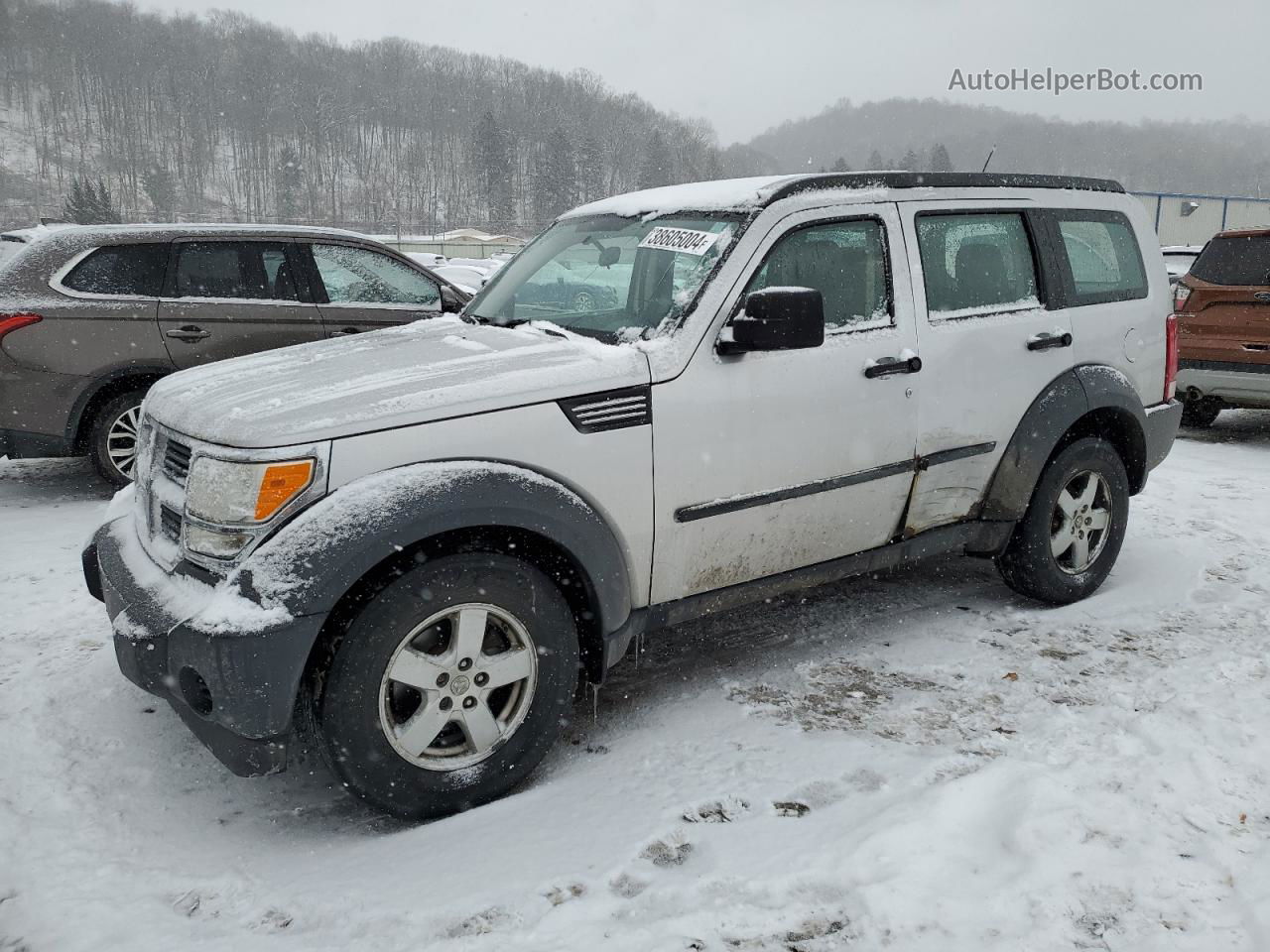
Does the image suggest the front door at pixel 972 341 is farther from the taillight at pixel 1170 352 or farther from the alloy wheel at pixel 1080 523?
the taillight at pixel 1170 352

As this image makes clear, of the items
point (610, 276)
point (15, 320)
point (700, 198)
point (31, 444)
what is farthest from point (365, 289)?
point (700, 198)

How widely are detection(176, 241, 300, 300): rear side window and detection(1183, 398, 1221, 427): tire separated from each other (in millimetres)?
7736

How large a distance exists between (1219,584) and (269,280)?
5.99m

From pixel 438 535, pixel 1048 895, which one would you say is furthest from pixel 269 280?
pixel 1048 895

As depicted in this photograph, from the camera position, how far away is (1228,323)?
7770mm

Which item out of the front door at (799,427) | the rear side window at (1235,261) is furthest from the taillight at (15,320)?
the rear side window at (1235,261)

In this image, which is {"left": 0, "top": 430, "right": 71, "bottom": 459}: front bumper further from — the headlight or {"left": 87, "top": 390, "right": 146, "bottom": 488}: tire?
the headlight

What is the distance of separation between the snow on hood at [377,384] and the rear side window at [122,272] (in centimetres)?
331

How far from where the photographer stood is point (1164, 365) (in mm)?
4570

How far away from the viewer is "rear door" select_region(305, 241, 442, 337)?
6.71 meters

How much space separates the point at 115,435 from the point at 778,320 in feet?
15.9

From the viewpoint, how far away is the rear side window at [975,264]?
12.1ft

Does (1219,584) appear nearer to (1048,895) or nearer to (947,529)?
(947,529)

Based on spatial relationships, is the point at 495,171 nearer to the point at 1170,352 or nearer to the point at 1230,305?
the point at 1230,305
